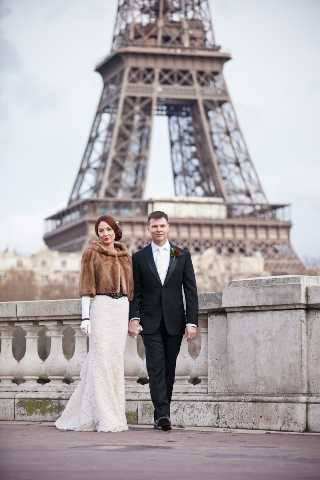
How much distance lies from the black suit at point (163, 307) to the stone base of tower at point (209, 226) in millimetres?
76969

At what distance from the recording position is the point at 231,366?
1170cm

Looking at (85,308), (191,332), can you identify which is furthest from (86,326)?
(191,332)

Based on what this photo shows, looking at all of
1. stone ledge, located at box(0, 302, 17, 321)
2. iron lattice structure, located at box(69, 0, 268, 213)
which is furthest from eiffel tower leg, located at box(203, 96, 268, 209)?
stone ledge, located at box(0, 302, 17, 321)

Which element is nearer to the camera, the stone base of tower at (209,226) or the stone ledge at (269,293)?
the stone ledge at (269,293)

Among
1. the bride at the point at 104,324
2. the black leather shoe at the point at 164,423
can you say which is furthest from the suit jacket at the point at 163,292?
the black leather shoe at the point at 164,423

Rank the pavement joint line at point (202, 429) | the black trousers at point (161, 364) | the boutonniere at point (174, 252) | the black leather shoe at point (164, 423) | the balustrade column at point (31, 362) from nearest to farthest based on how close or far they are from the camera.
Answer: the pavement joint line at point (202, 429), the black leather shoe at point (164, 423), the black trousers at point (161, 364), the boutonniere at point (174, 252), the balustrade column at point (31, 362)

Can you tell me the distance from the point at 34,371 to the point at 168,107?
83292mm

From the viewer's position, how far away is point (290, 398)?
11.1 metres

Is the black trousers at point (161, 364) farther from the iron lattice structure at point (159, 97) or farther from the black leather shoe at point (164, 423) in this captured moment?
the iron lattice structure at point (159, 97)

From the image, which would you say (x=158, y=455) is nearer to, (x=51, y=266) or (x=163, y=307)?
(x=163, y=307)

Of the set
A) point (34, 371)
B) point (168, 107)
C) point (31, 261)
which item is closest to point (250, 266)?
point (168, 107)

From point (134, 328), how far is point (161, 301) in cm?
34

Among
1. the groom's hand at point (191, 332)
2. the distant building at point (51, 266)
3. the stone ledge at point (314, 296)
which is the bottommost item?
the groom's hand at point (191, 332)

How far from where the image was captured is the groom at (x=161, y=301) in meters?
11.5
